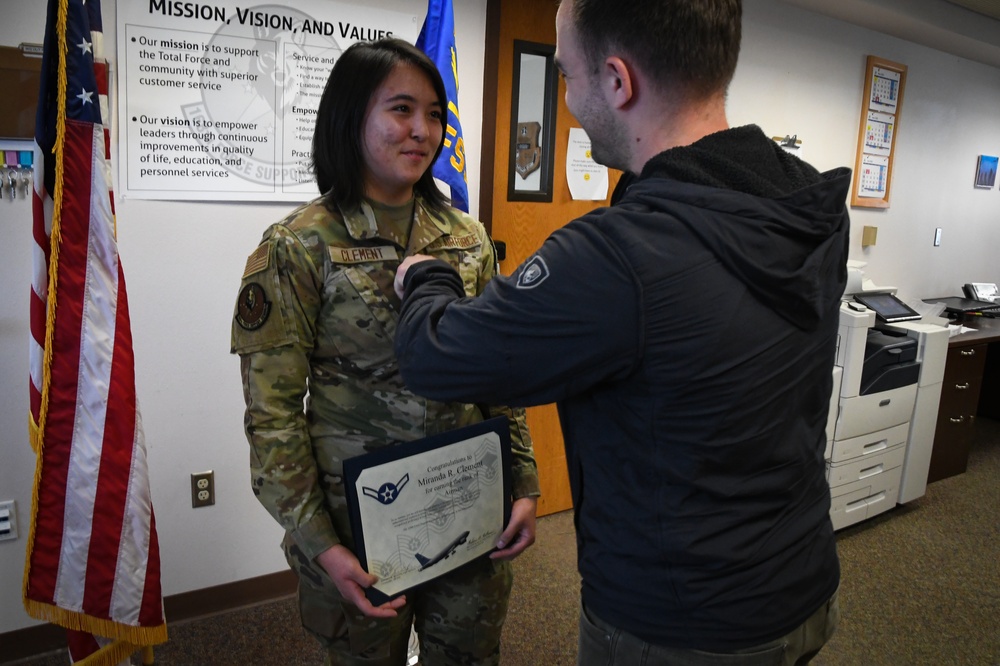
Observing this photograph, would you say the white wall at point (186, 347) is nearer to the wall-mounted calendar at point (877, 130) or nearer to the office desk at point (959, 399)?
the wall-mounted calendar at point (877, 130)

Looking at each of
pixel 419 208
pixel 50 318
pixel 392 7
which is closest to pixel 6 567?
pixel 50 318

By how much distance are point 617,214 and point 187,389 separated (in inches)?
67.3

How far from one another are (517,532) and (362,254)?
59 centimetres

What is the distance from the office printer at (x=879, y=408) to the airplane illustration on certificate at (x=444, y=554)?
2.14 m

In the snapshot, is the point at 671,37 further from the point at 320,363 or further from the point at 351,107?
the point at 320,363

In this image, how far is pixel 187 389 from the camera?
2.05 metres

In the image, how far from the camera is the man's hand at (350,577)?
110 centimetres

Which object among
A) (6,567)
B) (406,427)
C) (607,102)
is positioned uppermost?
(607,102)

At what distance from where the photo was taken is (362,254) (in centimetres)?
117

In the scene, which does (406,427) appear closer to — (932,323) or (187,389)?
(187,389)

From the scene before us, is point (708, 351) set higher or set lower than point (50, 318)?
higher

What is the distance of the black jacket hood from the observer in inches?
29.2

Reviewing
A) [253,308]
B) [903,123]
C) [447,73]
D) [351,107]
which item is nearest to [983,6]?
[903,123]

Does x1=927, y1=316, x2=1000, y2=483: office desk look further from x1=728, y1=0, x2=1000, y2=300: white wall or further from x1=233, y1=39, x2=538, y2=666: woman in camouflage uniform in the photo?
x1=233, y1=39, x2=538, y2=666: woman in camouflage uniform
